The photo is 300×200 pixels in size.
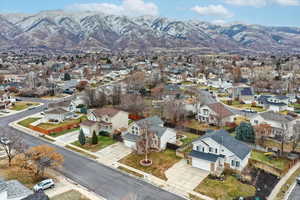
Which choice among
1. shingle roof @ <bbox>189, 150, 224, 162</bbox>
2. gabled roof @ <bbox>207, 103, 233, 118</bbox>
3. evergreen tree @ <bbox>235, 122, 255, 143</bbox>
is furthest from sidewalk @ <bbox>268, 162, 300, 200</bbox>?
gabled roof @ <bbox>207, 103, 233, 118</bbox>

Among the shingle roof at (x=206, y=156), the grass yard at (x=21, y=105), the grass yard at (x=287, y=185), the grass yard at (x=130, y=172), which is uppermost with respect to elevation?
the shingle roof at (x=206, y=156)

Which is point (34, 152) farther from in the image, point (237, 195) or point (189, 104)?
point (189, 104)

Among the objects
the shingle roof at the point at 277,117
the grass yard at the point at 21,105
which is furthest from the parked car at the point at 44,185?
the grass yard at the point at 21,105

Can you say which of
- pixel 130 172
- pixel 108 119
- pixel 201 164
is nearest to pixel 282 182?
pixel 201 164

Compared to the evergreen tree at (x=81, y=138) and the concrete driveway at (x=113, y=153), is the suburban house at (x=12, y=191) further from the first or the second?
the evergreen tree at (x=81, y=138)

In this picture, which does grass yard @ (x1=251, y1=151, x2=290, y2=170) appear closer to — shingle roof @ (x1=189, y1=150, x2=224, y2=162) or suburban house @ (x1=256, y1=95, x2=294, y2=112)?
shingle roof @ (x1=189, y1=150, x2=224, y2=162)

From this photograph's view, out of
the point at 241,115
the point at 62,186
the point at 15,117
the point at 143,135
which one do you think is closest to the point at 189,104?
the point at 241,115

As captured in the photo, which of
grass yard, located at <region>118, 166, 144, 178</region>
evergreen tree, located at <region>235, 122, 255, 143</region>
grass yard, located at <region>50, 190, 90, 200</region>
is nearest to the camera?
grass yard, located at <region>50, 190, 90, 200</region>
